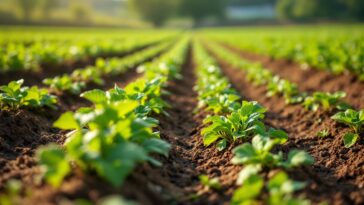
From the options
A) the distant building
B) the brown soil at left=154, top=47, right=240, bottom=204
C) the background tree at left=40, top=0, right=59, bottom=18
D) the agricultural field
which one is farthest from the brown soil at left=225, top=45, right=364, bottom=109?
the distant building

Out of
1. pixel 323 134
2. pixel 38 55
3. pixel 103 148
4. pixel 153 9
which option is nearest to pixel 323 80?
pixel 323 134

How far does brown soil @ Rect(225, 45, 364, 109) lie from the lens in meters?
8.29

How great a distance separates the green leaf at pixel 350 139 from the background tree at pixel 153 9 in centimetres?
7221

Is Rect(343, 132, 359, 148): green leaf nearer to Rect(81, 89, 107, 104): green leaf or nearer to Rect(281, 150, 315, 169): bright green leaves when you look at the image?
Rect(281, 150, 315, 169): bright green leaves

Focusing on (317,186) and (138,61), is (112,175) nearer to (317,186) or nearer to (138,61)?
(317,186)

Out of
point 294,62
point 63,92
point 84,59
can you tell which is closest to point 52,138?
point 63,92

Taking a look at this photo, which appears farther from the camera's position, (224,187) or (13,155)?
(13,155)

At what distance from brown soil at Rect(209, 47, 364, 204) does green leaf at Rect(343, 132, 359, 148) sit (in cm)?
8

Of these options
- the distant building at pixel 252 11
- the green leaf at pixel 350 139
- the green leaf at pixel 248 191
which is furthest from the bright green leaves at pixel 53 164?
the distant building at pixel 252 11

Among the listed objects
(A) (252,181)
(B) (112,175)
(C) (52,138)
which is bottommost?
(C) (52,138)

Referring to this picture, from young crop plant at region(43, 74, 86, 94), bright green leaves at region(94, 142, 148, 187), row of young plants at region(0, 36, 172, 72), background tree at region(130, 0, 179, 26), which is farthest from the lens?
background tree at region(130, 0, 179, 26)

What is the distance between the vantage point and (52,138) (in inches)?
190

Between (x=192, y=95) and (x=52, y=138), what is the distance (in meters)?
4.55

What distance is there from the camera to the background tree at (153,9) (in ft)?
243
